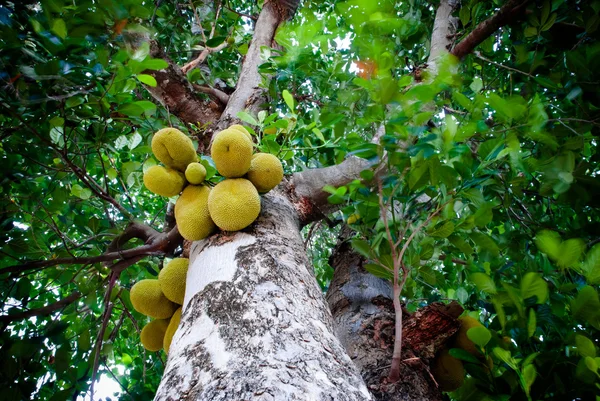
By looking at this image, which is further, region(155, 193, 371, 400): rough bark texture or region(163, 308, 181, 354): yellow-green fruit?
region(163, 308, 181, 354): yellow-green fruit

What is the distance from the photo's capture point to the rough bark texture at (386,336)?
1170 millimetres

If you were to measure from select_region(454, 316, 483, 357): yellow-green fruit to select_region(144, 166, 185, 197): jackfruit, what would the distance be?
3.17 ft

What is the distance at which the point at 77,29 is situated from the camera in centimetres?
136

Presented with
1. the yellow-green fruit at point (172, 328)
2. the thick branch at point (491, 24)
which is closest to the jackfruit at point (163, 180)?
the yellow-green fruit at point (172, 328)

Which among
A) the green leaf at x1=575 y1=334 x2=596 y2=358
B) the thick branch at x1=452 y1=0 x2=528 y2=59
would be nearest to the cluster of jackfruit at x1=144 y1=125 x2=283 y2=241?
the green leaf at x1=575 y1=334 x2=596 y2=358

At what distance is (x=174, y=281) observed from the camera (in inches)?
53.1

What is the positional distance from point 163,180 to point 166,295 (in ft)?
1.18

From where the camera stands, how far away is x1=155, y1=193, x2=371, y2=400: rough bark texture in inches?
27.3

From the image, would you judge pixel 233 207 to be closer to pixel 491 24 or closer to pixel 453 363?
pixel 453 363

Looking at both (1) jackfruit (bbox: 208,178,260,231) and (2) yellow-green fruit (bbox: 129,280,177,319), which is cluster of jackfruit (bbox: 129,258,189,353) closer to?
(2) yellow-green fruit (bbox: 129,280,177,319)

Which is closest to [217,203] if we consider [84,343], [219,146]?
[219,146]

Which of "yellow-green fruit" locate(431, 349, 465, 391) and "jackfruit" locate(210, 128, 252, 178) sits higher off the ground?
"jackfruit" locate(210, 128, 252, 178)

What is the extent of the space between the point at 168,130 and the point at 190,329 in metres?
0.67

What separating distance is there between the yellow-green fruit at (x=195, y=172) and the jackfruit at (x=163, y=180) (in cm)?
4
